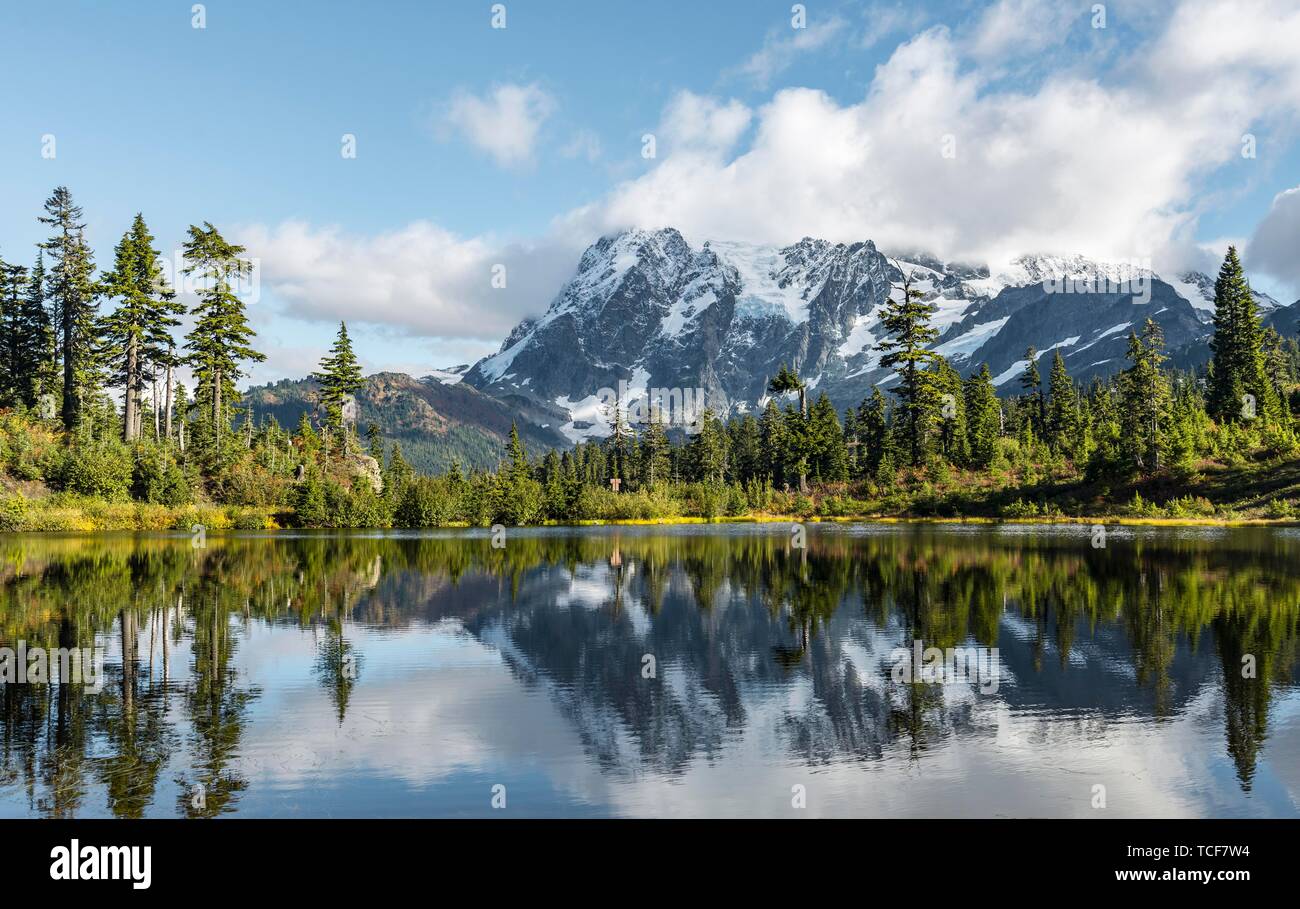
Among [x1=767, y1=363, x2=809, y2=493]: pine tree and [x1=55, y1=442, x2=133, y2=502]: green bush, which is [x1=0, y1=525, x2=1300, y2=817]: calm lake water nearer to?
[x1=55, y1=442, x2=133, y2=502]: green bush

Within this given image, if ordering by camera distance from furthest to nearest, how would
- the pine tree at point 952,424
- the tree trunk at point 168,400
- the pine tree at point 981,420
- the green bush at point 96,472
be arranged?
the pine tree at point 952,424 < the pine tree at point 981,420 < the tree trunk at point 168,400 < the green bush at point 96,472

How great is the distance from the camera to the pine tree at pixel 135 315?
84188 millimetres

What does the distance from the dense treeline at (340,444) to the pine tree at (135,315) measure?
19cm

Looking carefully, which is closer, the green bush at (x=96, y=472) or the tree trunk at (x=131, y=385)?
the green bush at (x=96, y=472)

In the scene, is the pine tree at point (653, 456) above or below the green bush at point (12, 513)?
above

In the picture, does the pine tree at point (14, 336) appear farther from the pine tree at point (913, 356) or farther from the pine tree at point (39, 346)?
the pine tree at point (913, 356)

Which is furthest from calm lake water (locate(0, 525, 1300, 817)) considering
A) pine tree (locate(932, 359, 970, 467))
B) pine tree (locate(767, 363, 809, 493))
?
pine tree (locate(767, 363, 809, 493))

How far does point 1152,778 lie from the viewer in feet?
39.8

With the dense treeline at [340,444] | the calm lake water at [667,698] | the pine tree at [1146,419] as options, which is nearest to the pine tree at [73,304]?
the dense treeline at [340,444]

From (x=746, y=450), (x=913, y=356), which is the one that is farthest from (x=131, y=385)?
(x=746, y=450)

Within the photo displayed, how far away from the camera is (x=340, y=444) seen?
105250 mm

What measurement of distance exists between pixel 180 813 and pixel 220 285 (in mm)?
91088
